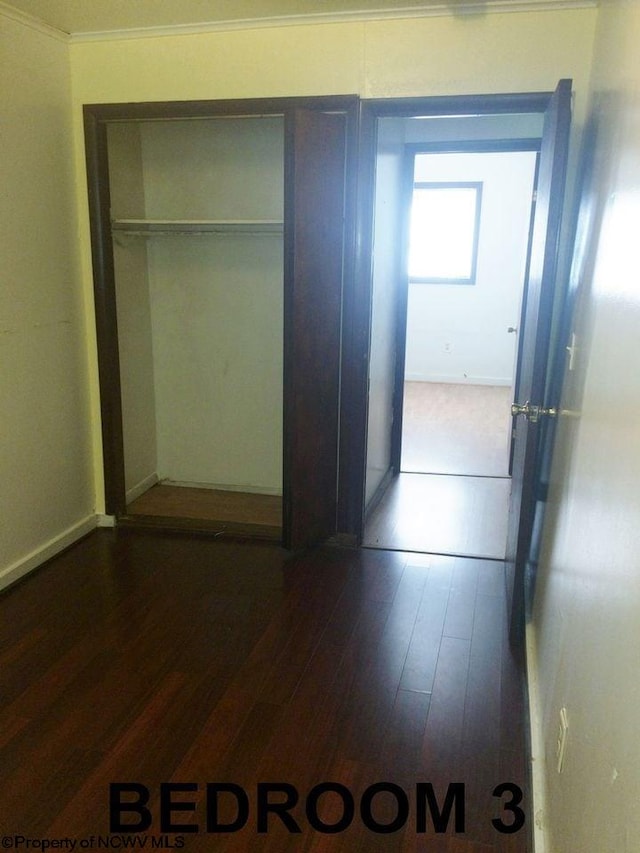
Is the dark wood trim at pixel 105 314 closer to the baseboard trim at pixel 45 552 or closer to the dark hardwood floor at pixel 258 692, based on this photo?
the baseboard trim at pixel 45 552

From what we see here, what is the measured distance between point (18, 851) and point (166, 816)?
0.36m

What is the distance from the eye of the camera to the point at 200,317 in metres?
3.99

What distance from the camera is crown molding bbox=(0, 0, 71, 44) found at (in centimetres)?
269

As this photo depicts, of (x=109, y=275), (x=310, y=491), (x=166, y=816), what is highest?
(x=109, y=275)

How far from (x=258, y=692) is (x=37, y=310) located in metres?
1.95

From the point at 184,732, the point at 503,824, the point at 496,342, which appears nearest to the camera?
the point at 503,824

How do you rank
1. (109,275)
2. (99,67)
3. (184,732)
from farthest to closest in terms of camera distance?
(109,275) < (99,67) < (184,732)

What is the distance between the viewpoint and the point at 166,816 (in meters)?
1.76

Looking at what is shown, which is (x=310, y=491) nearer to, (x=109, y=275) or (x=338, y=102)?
(x=109, y=275)

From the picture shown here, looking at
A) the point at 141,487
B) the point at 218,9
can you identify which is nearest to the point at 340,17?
the point at 218,9

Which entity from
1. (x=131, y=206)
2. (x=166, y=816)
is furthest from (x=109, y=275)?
(x=166, y=816)

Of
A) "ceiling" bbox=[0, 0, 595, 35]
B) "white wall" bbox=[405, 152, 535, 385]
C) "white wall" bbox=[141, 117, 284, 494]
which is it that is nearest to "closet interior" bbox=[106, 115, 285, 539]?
"white wall" bbox=[141, 117, 284, 494]

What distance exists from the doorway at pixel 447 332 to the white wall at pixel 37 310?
1501 millimetres

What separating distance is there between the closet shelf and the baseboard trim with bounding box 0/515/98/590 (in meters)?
1.54
